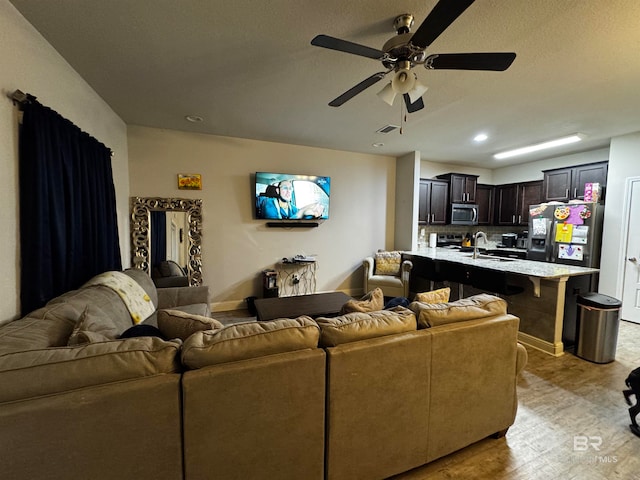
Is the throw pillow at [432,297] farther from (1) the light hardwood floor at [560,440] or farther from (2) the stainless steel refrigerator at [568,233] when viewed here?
(2) the stainless steel refrigerator at [568,233]

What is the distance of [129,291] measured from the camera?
2.26m

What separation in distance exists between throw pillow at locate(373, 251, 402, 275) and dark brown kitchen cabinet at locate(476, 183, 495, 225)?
7.95 ft

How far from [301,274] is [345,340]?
341 cm

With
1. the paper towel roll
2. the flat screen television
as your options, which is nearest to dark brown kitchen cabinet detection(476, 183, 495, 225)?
the paper towel roll

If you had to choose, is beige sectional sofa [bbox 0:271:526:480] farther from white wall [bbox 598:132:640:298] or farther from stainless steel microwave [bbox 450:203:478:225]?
stainless steel microwave [bbox 450:203:478:225]

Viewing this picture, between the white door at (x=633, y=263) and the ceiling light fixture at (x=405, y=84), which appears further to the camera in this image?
the white door at (x=633, y=263)

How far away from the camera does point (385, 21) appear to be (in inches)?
68.0

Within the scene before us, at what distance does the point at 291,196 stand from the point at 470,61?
3051 millimetres

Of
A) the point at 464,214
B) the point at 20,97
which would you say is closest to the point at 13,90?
the point at 20,97

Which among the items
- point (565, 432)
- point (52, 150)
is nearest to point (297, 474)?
point (565, 432)

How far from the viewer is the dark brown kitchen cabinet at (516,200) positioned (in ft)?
16.9

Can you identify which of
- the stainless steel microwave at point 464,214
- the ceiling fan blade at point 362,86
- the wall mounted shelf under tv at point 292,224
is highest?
the ceiling fan blade at point 362,86

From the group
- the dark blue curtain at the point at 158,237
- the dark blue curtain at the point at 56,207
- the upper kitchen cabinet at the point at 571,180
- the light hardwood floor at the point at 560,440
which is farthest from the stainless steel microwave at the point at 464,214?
the dark blue curtain at the point at 56,207

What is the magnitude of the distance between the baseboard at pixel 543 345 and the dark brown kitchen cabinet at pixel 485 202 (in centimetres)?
326
